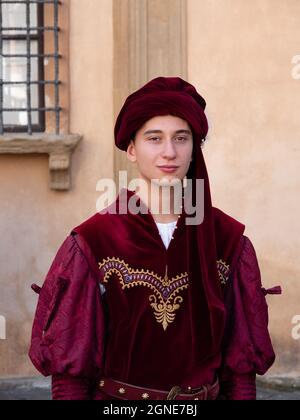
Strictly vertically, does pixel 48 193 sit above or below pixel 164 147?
below

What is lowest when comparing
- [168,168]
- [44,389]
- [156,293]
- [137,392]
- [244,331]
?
[44,389]

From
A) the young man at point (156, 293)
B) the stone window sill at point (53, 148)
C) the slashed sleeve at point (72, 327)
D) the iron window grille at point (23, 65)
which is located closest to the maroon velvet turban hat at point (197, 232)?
the young man at point (156, 293)

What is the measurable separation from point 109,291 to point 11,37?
4.24 metres

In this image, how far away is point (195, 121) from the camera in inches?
105

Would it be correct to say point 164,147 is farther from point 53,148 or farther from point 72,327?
point 53,148

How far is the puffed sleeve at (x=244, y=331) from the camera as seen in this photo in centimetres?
268

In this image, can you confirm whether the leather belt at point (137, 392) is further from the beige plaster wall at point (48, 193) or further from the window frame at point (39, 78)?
the window frame at point (39, 78)

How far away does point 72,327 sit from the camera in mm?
2623

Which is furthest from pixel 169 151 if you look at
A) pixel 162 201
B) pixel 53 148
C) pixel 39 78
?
pixel 39 78

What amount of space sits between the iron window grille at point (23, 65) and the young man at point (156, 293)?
12.5ft

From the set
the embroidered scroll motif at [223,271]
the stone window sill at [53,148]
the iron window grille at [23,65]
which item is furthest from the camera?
the iron window grille at [23,65]

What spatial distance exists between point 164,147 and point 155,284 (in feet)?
1.20
